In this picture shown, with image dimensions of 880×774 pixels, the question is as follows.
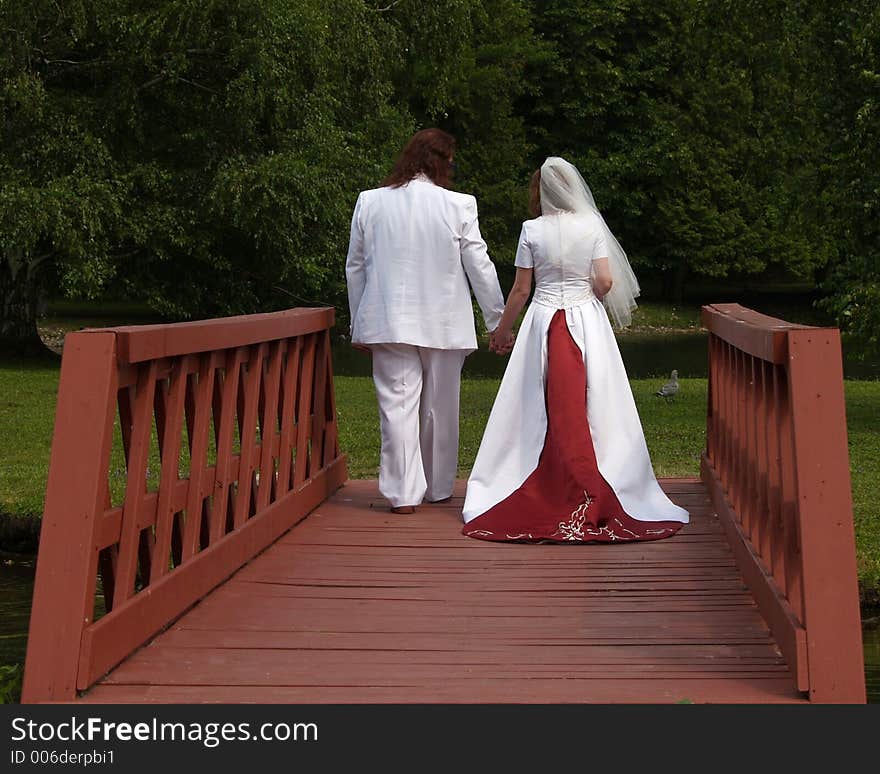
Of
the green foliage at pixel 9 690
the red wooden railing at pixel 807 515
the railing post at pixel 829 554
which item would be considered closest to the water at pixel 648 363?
the green foliage at pixel 9 690

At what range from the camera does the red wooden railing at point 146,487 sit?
4.26 metres

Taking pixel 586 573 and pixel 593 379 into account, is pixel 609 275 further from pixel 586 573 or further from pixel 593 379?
pixel 586 573

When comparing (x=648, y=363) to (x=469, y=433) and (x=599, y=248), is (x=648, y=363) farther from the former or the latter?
(x=599, y=248)

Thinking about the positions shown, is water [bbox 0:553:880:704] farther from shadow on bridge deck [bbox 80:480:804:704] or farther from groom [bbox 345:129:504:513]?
groom [bbox 345:129:504:513]

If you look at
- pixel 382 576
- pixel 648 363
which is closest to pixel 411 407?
pixel 382 576

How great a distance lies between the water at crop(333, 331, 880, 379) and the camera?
1037 inches

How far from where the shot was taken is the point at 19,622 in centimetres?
838

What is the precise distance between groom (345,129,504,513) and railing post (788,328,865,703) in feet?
11.9

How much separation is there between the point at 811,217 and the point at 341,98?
8855mm

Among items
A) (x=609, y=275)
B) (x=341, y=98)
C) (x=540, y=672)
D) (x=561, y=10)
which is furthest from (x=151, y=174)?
(x=561, y=10)

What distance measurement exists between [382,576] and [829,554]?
2317 mm

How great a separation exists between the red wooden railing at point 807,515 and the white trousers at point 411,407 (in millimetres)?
2544

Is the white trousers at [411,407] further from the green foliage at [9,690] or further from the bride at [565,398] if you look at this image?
the green foliage at [9,690]

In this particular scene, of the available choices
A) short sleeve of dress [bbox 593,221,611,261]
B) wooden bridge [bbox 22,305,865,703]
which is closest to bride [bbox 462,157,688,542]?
short sleeve of dress [bbox 593,221,611,261]
